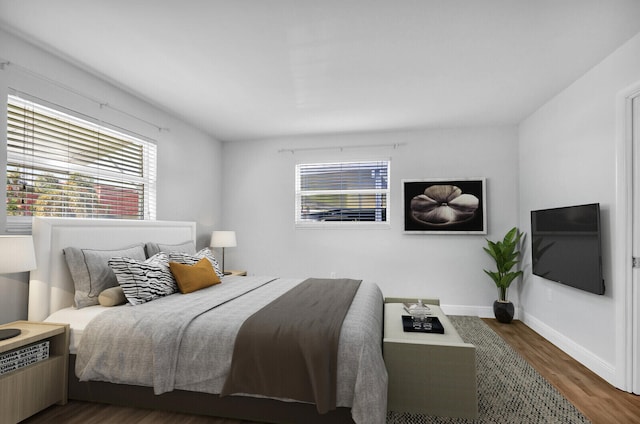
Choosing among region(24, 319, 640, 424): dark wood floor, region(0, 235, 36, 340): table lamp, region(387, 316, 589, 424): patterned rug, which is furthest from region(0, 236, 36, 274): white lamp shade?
region(387, 316, 589, 424): patterned rug

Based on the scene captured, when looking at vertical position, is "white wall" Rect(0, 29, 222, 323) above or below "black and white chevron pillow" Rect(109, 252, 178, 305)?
above

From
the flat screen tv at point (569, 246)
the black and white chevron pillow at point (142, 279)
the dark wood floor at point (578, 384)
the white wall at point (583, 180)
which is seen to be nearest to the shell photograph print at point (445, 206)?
the white wall at point (583, 180)

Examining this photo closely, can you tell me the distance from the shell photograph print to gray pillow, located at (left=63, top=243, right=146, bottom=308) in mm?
Answer: 3539

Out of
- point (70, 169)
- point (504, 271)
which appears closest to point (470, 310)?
point (504, 271)

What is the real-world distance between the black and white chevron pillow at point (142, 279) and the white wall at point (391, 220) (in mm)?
2335

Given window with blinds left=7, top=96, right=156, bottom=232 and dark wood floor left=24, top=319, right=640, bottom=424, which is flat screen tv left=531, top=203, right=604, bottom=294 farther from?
window with blinds left=7, top=96, right=156, bottom=232

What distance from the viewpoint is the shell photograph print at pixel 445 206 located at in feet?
14.7

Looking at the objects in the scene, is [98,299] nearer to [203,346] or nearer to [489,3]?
[203,346]

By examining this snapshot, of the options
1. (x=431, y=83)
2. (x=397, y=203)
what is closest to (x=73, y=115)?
(x=431, y=83)

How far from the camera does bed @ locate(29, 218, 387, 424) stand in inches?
72.1

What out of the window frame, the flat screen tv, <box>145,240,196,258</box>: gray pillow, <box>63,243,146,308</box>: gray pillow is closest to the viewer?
<box>63,243,146,308</box>: gray pillow

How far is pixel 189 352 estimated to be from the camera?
2020mm

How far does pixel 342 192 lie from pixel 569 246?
9.13 ft

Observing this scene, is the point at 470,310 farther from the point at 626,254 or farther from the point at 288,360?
the point at 288,360
